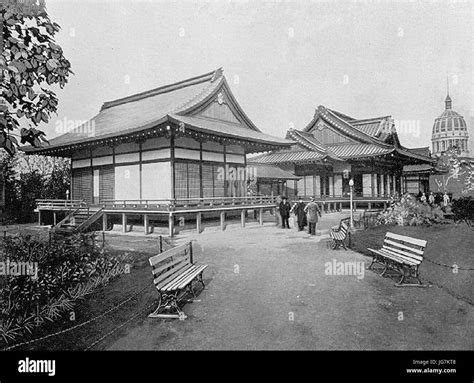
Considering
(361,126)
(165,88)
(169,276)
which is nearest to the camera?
(169,276)

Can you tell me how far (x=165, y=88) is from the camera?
23.8 m

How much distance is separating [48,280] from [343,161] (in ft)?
89.1

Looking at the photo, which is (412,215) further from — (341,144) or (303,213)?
(341,144)

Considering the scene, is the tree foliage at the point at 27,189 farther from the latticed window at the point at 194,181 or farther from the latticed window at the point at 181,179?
the latticed window at the point at 194,181

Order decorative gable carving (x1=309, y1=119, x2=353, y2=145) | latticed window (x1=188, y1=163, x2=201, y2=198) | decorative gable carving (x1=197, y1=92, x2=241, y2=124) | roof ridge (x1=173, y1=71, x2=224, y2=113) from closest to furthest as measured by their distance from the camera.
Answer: latticed window (x1=188, y1=163, x2=201, y2=198)
roof ridge (x1=173, y1=71, x2=224, y2=113)
decorative gable carving (x1=197, y1=92, x2=241, y2=124)
decorative gable carving (x1=309, y1=119, x2=353, y2=145)

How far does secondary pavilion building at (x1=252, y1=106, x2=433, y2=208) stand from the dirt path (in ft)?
69.8

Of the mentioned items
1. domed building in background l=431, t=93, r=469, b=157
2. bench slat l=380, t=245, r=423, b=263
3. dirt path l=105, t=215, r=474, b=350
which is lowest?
dirt path l=105, t=215, r=474, b=350

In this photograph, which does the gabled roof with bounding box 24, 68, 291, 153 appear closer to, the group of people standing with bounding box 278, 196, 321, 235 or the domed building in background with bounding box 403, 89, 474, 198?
the group of people standing with bounding box 278, 196, 321, 235

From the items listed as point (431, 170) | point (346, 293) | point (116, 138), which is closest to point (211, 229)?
point (116, 138)

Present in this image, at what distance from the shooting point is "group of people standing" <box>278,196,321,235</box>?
14.1 m

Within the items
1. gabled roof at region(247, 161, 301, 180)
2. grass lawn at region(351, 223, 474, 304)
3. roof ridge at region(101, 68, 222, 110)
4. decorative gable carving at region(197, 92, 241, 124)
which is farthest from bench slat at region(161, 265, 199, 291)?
gabled roof at region(247, 161, 301, 180)

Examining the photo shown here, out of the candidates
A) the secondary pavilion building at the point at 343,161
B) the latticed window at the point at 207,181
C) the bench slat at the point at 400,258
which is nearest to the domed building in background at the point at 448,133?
the secondary pavilion building at the point at 343,161

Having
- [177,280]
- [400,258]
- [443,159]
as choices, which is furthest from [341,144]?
[177,280]

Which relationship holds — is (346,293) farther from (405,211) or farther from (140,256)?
(405,211)
